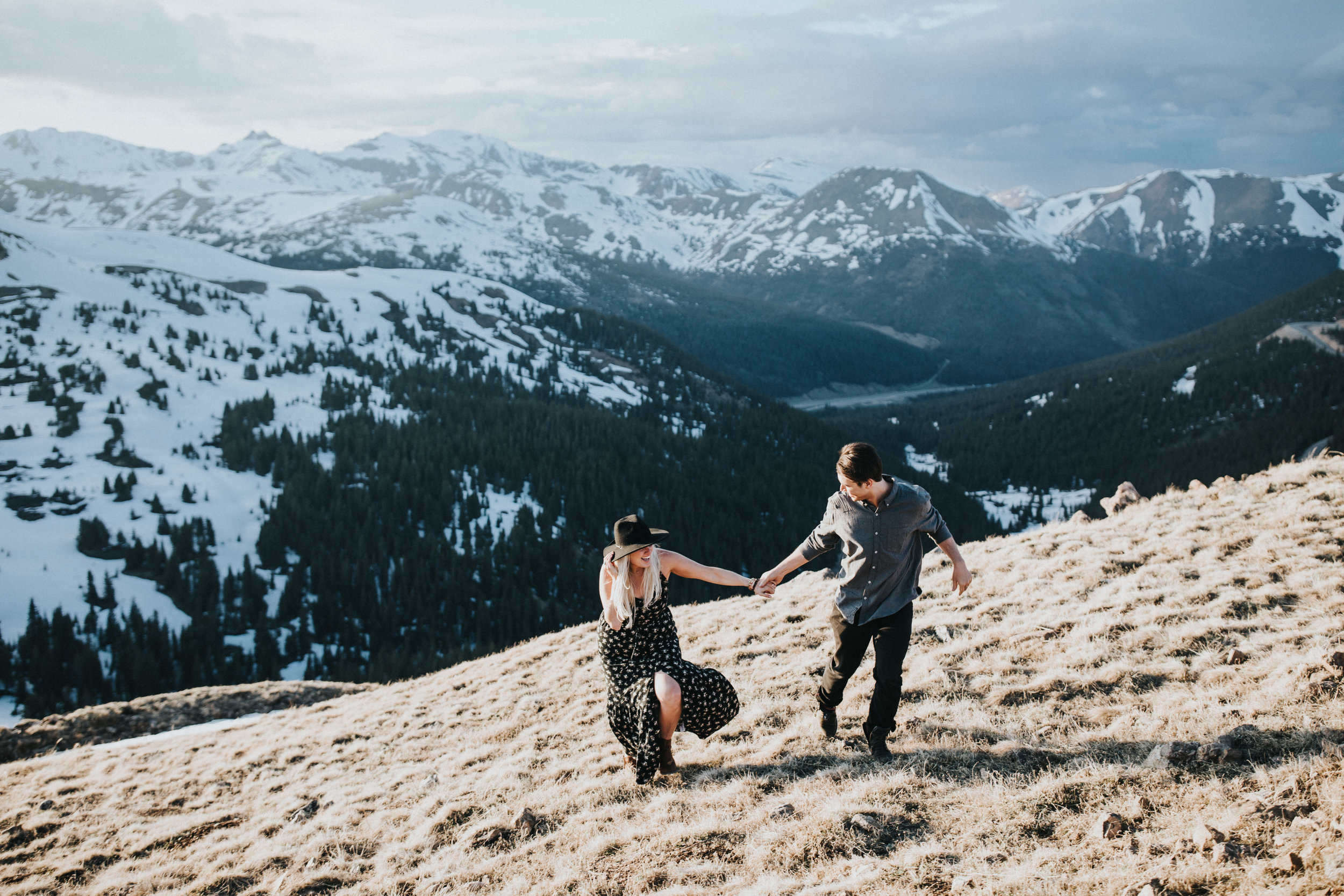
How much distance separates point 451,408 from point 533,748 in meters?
129

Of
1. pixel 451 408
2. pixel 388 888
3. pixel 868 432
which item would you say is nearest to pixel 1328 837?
pixel 388 888

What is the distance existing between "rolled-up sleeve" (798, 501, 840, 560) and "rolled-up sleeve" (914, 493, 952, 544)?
920mm

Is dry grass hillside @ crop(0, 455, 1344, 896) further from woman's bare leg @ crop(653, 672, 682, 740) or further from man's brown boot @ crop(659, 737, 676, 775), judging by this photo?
woman's bare leg @ crop(653, 672, 682, 740)

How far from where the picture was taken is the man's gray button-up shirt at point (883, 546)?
7973 millimetres

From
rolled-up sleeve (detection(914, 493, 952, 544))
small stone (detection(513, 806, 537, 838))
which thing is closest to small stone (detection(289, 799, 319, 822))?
small stone (detection(513, 806, 537, 838))

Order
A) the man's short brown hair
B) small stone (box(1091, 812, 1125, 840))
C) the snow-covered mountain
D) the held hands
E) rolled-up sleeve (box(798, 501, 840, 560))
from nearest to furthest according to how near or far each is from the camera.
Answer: small stone (box(1091, 812, 1125, 840))
the man's short brown hair
rolled-up sleeve (box(798, 501, 840, 560))
the held hands
the snow-covered mountain

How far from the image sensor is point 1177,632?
393 inches

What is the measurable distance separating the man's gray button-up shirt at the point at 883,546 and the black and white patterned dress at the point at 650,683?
6.31 ft

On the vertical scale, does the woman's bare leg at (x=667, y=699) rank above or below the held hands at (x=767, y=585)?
below

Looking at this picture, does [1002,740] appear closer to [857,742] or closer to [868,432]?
[857,742]

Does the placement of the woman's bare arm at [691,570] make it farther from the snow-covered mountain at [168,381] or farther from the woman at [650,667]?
the snow-covered mountain at [168,381]

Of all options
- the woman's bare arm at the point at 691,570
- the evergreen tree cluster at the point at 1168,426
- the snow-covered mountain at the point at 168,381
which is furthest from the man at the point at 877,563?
the evergreen tree cluster at the point at 1168,426

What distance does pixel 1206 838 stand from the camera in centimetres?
562

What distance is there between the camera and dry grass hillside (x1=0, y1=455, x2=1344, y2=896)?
623cm
